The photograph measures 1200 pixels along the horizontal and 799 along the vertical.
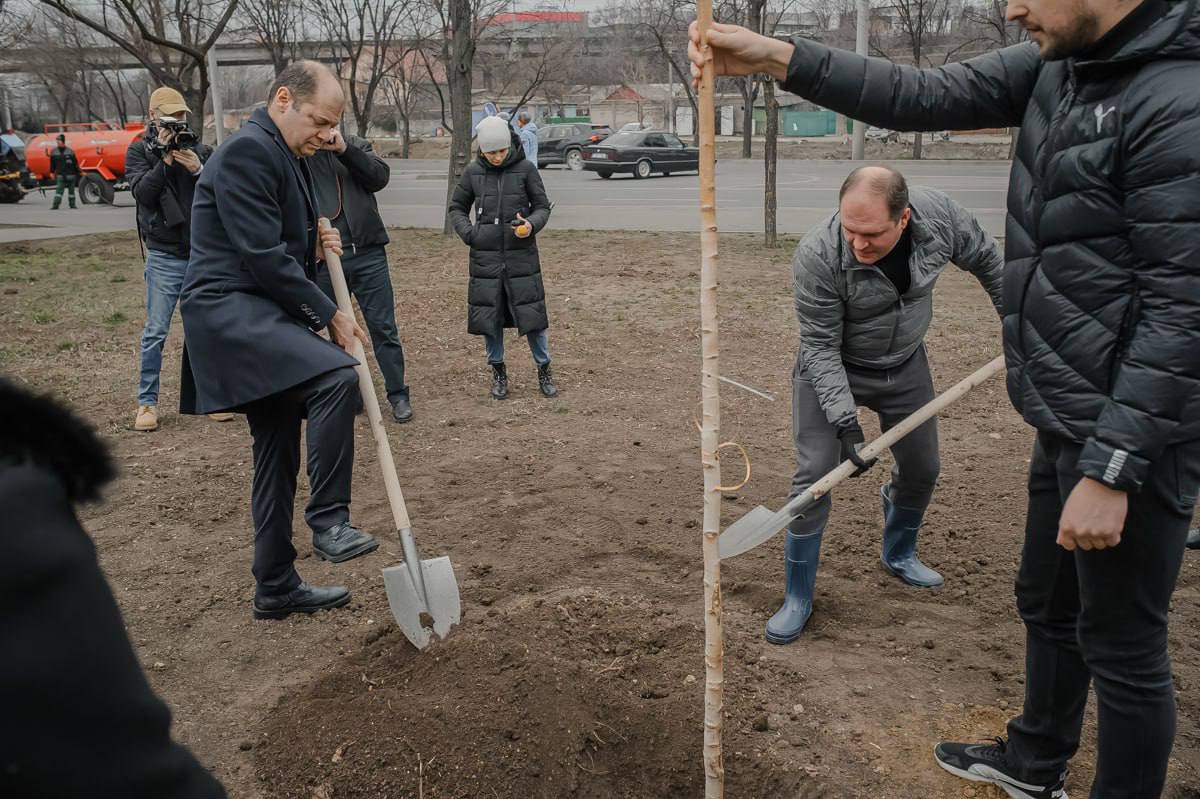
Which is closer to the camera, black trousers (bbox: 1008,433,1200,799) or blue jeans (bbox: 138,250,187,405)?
black trousers (bbox: 1008,433,1200,799)

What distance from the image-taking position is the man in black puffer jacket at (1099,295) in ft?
6.44

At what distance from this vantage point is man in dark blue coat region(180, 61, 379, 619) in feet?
11.1

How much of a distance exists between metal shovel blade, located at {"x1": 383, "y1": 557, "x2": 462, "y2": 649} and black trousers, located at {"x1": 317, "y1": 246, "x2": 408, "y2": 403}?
2645mm

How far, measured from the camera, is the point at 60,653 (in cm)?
92

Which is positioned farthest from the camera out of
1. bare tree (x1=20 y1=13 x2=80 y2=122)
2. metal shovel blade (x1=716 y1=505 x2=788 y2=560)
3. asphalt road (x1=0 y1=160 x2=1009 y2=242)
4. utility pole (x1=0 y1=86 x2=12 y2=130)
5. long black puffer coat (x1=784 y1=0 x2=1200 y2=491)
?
utility pole (x1=0 y1=86 x2=12 y2=130)

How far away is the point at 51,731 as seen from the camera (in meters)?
0.93

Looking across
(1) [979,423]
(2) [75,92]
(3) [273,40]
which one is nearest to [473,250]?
(1) [979,423]

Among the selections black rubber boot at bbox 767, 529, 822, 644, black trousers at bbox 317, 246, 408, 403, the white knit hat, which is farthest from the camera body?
black rubber boot at bbox 767, 529, 822, 644

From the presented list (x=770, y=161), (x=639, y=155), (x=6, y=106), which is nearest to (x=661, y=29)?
(x=639, y=155)

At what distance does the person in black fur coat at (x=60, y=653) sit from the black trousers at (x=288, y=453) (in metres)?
2.54

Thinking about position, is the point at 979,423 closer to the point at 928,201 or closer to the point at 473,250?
the point at 928,201

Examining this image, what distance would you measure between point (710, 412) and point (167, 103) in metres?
4.63

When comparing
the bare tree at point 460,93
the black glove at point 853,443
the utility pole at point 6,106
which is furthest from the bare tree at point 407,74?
the black glove at point 853,443

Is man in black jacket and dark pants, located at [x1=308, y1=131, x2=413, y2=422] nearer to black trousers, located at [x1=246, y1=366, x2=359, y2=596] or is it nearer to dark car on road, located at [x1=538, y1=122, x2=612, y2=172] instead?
black trousers, located at [x1=246, y1=366, x2=359, y2=596]
